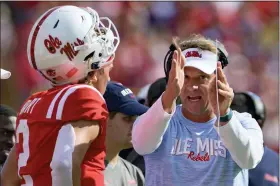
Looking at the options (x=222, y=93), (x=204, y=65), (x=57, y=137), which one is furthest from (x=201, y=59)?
(x=57, y=137)

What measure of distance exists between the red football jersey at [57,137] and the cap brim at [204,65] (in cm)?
57

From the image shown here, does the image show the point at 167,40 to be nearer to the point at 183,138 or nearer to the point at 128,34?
the point at 128,34

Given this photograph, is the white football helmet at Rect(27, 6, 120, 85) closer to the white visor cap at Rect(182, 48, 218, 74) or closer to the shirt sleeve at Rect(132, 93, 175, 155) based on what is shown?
the shirt sleeve at Rect(132, 93, 175, 155)

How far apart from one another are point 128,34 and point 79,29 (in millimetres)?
6015

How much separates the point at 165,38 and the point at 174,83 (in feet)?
20.7

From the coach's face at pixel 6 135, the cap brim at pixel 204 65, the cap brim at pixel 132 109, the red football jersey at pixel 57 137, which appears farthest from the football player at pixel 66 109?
the coach's face at pixel 6 135

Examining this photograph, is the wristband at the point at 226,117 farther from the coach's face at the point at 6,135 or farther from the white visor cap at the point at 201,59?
the coach's face at the point at 6,135

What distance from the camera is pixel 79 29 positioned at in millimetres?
3465

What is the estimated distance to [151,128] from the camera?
11.5 ft

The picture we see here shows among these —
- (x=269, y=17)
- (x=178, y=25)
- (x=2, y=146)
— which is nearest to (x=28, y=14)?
(x=178, y=25)

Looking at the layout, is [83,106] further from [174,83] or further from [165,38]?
[165,38]

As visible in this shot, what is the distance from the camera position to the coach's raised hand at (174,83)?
3.42m

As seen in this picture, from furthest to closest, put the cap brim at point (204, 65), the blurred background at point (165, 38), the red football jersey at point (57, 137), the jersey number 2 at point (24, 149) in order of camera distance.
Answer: the blurred background at point (165, 38) → the cap brim at point (204, 65) → the jersey number 2 at point (24, 149) → the red football jersey at point (57, 137)

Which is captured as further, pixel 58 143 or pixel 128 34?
pixel 128 34
